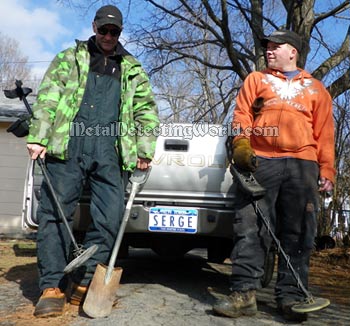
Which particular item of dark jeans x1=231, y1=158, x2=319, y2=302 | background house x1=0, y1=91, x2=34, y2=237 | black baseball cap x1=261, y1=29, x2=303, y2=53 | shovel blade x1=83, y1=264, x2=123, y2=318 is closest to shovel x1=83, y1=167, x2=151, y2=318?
shovel blade x1=83, y1=264, x2=123, y2=318

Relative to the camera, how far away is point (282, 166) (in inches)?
147

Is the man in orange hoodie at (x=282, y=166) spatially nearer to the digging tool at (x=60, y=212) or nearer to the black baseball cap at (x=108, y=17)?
the digging tool at (x=60, y=212)

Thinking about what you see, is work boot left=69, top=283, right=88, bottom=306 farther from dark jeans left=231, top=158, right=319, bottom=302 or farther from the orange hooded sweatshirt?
the orange hooded sweatshirt

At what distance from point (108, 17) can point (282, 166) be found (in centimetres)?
170

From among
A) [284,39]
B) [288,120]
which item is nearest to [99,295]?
[288,120]

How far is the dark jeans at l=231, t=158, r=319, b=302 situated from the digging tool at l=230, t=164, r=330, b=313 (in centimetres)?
6

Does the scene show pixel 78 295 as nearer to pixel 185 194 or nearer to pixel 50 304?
pixel 50 304

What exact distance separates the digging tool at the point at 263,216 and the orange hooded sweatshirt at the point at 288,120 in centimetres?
25

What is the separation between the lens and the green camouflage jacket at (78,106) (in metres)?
3.54

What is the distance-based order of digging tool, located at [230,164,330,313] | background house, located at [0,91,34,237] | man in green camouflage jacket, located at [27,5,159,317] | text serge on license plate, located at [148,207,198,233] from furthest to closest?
background house, located at [0,91,34,237] → text serge on license plate, located at [148,207,198,233] → man in green camouflage jacket, located at [27,5,159,317] → digging tool, located at [230,164,330,313]

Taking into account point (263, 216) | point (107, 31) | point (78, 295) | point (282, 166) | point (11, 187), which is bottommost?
point (78, 295)

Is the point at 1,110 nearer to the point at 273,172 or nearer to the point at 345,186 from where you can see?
the point at 345,186

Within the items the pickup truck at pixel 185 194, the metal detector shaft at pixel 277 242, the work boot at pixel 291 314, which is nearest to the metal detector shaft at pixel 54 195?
the pickup truck at pixel 185 194

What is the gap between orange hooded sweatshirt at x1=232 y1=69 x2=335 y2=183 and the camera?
12.3ft
